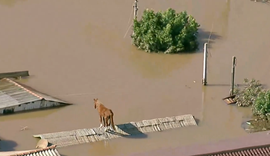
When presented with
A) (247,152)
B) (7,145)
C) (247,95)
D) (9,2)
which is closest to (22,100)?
(7,145)

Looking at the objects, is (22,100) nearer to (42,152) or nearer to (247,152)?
(42,152)

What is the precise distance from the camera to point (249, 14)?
25.5 metres

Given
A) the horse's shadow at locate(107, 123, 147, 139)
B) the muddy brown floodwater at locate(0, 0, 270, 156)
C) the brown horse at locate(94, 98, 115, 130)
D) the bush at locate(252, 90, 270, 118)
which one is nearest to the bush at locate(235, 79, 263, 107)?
the muddy brown floodwater at locate(0, 0, 270, 156)

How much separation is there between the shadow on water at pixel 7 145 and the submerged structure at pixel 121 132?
0.73 m

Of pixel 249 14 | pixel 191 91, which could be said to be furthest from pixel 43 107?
pixel 249 14

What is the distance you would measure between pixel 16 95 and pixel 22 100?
1.44ft

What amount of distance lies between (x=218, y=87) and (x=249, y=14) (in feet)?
25.3

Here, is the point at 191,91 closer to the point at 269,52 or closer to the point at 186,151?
the point at 269,52

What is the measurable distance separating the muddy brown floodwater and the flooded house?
239mm

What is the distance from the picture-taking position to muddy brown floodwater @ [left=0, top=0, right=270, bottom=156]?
53.9 ft

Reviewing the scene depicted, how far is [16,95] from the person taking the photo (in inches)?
686

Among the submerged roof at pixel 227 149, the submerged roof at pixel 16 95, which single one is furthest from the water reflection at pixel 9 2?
the submerged roof at pixel 227 149

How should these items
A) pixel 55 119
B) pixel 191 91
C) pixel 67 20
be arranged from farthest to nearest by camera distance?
1. pixel 67 20
2. pixel 191 91
3. pixel 55 119

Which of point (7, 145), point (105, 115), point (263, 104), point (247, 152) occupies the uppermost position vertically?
point (263, 104)
